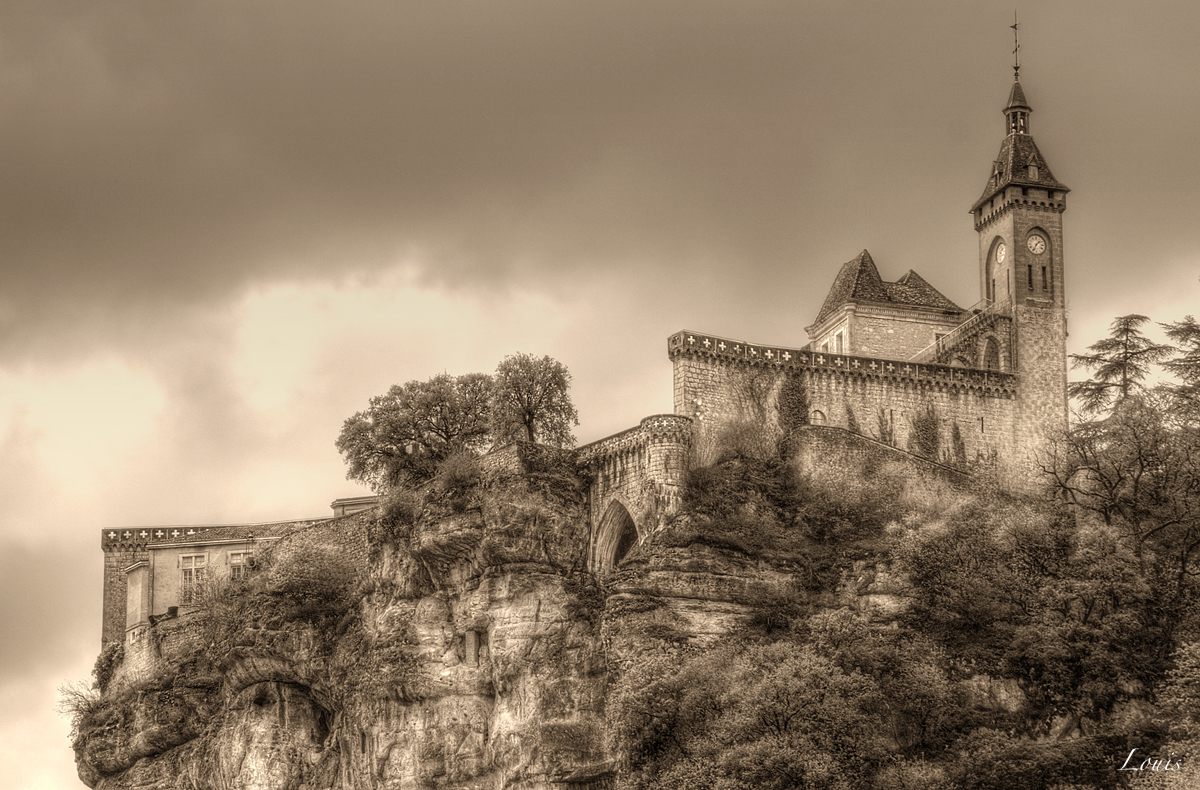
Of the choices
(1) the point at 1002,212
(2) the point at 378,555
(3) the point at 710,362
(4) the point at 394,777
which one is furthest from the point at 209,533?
(1) the point at 1002,212

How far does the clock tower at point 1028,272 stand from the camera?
3418 inches

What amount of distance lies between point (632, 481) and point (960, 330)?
68.5 feet

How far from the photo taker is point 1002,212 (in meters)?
89.9

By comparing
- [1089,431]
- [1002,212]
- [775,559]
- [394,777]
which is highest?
[1002,212]

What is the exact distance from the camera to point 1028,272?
88.8 metres

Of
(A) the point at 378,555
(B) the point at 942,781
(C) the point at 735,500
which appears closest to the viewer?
(B) the point at 942,781

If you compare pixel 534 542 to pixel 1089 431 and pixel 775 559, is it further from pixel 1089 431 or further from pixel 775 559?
pixel 1089 431

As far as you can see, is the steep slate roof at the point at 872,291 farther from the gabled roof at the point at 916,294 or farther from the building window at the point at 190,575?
the building window at the point at 190,575

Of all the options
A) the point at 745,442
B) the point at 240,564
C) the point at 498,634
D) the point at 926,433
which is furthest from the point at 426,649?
the point at 926,433

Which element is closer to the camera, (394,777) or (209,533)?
(394,777)

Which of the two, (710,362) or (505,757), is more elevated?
(710,362)

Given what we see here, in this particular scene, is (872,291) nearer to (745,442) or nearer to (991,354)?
(991,354)

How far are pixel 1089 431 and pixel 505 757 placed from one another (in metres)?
28.2

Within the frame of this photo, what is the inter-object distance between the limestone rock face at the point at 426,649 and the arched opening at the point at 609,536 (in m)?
0.66
